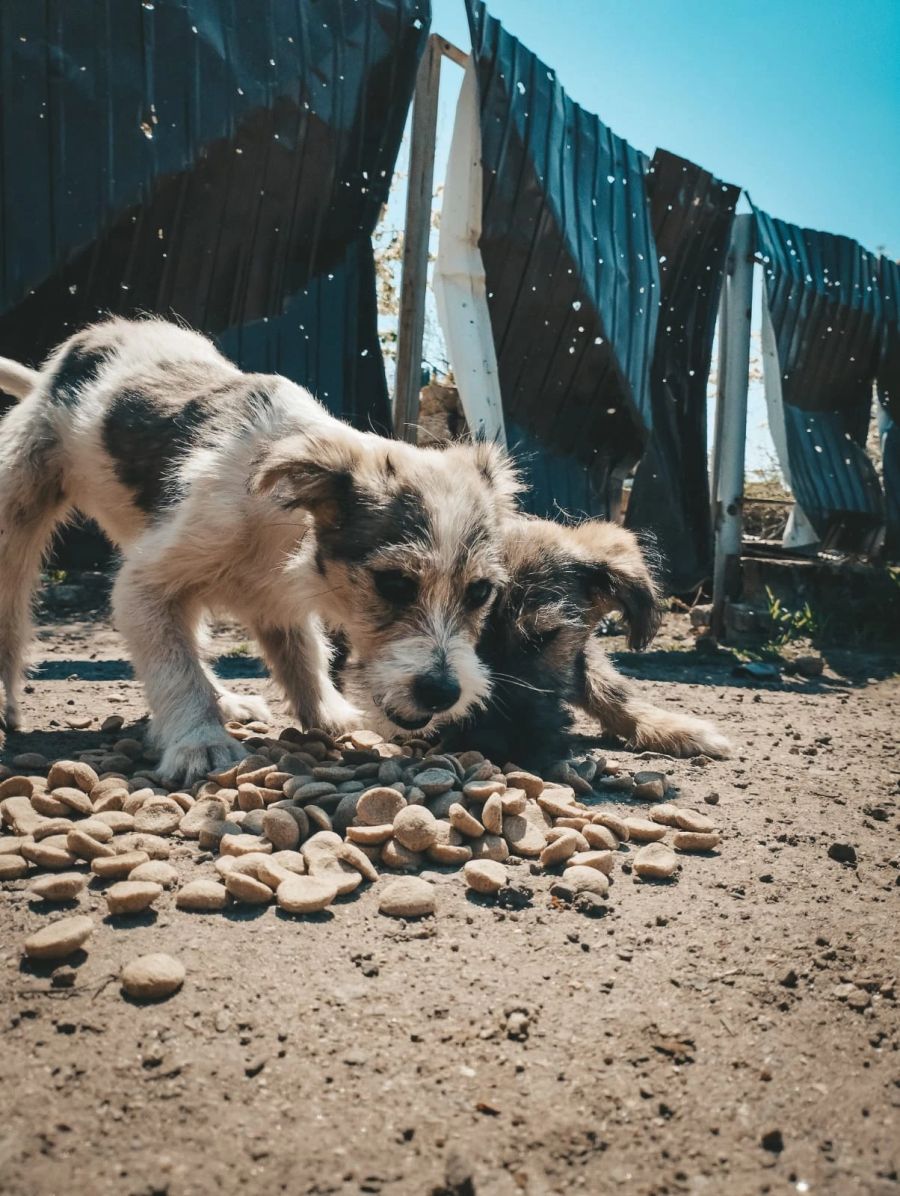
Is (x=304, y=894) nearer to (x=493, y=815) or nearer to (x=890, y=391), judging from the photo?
(x=493, y=815)

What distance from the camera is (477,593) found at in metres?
3.52

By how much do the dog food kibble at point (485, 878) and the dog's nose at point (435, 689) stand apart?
69 centimetres

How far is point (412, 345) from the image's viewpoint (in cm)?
647

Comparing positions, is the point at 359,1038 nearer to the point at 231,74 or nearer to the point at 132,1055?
the point at 132,1055

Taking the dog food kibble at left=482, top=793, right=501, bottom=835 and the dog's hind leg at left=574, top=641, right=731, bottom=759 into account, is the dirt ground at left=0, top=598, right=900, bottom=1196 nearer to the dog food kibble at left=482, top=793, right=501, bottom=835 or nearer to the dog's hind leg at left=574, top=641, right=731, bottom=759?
the dog food kibble at left=482, top=793, right=501, bottom=835

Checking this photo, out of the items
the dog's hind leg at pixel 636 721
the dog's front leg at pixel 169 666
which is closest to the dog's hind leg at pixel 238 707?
the dog's front leg at pixel 169 666

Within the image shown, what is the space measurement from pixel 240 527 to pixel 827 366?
681cm

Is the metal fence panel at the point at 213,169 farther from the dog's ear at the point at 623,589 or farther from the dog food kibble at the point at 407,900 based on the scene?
the dog food kibble at the point at 407,900

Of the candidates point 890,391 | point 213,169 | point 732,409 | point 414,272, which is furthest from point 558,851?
point 890,391

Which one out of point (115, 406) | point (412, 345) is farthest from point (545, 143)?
point (115, 406)

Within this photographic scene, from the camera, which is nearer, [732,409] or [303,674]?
[303,674]

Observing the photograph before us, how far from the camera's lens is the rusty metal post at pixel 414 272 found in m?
6.24

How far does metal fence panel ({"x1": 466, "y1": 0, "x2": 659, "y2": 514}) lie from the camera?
6.11 meters

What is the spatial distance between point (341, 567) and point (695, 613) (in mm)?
5600
